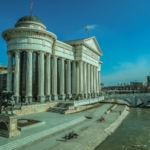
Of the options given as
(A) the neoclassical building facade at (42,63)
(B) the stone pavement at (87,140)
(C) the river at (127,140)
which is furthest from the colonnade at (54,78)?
(C) the river at (127,140)

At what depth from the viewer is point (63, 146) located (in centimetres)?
1886

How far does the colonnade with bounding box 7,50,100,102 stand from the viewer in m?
40.6

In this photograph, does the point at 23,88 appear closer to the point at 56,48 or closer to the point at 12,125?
the point at 56,48

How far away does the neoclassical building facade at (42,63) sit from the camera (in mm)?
41125

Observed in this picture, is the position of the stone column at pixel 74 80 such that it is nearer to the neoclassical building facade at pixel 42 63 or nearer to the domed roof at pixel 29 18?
the neoclassical building facade at pixel 42 63

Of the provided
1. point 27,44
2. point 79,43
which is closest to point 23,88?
point 27,44

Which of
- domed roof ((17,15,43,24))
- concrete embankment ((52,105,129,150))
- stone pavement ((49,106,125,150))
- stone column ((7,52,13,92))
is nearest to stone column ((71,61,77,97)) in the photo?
domed roof ((17,15,43,24))

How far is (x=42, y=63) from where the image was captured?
4294cm

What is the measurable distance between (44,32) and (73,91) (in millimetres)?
21537

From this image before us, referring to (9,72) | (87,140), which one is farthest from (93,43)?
(87,140)

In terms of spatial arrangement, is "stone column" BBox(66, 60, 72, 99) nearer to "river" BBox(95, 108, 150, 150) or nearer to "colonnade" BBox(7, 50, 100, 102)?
"colonnade" BBox(7, 50, 100, 102)

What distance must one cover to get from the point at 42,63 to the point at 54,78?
20.6 feet

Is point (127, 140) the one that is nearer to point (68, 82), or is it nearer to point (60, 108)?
point (60, 108)

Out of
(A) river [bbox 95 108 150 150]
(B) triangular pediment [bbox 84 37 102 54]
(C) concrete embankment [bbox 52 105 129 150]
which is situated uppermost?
(B) triangular pediment [bbox 84 37 102 54]
